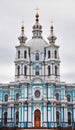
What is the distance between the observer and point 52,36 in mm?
58281

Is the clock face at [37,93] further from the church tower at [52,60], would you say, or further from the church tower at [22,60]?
the church tower at [22,60]

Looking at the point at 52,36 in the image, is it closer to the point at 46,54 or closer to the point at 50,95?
the point at 46,54

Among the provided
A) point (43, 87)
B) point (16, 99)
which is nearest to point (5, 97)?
point (16, 99)

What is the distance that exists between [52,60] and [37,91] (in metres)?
5.84

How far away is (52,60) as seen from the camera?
188 ft

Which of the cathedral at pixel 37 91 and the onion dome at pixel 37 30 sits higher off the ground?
the onion dome at pixel 37 30

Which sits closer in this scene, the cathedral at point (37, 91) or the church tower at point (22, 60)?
the cathedral at point (37, 91)

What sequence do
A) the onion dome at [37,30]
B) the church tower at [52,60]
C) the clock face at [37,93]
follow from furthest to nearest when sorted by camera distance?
the onion dome at [37,30] < the church tower at [52,60] < the clock face at [37,93]

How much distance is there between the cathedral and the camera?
53188 millimetres

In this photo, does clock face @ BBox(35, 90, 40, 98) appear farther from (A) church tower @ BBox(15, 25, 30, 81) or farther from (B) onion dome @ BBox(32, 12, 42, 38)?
(B) onion dome @ BBox(32, 12, 42, 38)

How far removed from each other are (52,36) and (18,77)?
26.7 feet

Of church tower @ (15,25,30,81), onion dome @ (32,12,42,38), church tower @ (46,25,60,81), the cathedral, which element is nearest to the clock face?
the cathedral

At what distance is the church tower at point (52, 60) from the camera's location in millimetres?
A: 56875

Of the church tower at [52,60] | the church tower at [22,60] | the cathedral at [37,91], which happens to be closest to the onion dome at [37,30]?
the cathedral at [37,91]
